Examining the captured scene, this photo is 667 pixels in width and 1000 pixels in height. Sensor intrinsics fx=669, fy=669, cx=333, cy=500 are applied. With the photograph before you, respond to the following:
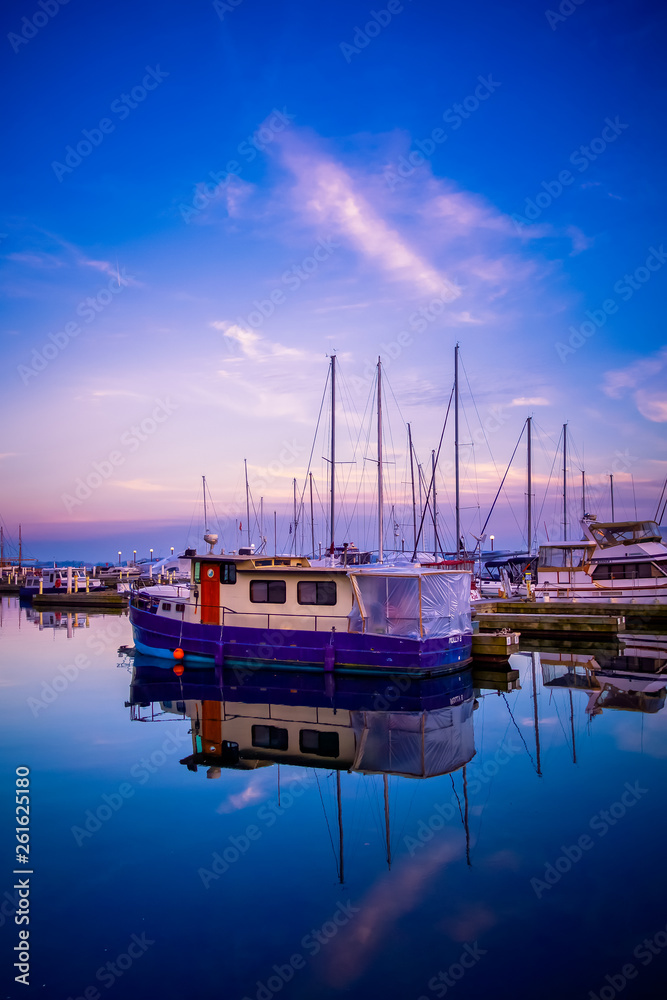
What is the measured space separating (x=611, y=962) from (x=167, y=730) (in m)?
11.8

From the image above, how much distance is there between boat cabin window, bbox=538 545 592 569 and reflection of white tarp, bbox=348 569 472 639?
18.9 meters

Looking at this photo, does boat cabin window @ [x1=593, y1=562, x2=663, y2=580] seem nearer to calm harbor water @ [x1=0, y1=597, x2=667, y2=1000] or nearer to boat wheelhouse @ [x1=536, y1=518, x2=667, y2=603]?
boat wheelhouse @ [x1=536, y1=518, x2=667, y2=603]

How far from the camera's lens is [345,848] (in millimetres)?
9586

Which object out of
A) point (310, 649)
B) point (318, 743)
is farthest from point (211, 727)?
point (310, 649)

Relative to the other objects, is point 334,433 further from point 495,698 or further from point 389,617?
point 495,698

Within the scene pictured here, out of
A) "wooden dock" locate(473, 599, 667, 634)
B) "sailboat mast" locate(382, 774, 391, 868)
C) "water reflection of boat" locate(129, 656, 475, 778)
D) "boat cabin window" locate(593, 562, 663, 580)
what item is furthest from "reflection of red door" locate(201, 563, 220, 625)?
"boat cabin window" locate(593, 562, 663, 580)

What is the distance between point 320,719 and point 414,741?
2.95m

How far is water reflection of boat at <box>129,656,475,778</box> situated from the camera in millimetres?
13688

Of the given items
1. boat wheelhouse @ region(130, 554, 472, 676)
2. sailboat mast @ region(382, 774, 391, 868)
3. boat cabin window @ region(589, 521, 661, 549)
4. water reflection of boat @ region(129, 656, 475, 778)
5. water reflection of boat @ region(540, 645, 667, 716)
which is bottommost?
water reflection of boat @ region(540, 645, 667, 716)

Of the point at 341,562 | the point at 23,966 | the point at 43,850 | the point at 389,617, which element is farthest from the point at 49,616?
the point at 23,966

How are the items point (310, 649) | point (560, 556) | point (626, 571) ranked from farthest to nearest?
point (560, 556)
point (626, 571)
point (310, 649)

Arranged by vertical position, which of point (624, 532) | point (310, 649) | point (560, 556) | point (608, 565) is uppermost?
point (624, 532)

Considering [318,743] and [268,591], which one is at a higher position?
[268,591]

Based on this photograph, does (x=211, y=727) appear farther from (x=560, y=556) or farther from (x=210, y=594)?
(x=560, y=556)
